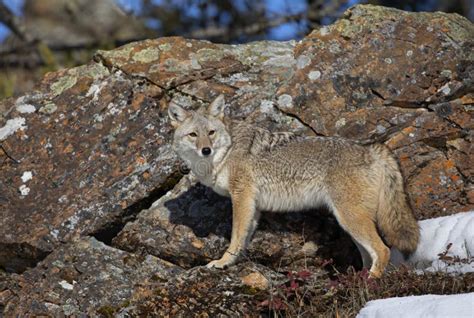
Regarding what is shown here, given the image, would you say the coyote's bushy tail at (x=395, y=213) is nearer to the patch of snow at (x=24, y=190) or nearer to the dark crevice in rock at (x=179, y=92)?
the dark crevice in rock at (x=179, y=92)

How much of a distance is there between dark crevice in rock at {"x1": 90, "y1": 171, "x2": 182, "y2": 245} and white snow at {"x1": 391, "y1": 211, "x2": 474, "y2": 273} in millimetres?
2642

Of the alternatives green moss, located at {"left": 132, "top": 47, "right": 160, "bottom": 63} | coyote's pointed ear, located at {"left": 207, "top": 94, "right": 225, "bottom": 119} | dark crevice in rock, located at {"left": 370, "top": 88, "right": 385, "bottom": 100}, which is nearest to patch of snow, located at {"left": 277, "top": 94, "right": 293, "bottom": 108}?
coyote's pointed ear, located at {"left": 207, "top": 94, "right": 225, "bottom": 119}

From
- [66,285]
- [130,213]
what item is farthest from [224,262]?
[66,285]

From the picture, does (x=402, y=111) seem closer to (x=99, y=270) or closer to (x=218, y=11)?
(x=99, y=270)

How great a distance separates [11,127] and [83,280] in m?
2.74

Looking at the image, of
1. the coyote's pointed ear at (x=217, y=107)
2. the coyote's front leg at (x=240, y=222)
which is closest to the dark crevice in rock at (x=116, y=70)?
the coyote's pointed ear at (x=217, y=107)

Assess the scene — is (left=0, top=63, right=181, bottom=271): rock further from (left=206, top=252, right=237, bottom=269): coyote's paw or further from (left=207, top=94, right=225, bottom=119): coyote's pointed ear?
(left=206, top=252, right=237, bottom=269): coyote's paw

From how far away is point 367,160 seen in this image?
7.82 meters

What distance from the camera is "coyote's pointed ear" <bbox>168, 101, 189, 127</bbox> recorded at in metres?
8.61

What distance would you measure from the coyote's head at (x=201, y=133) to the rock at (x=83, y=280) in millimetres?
1230

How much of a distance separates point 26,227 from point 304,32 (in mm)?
9306

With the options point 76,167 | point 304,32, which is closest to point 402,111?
point 76,167

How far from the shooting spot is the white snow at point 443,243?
7.27 metres

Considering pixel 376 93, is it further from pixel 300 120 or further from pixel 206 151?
pixel 206 151
